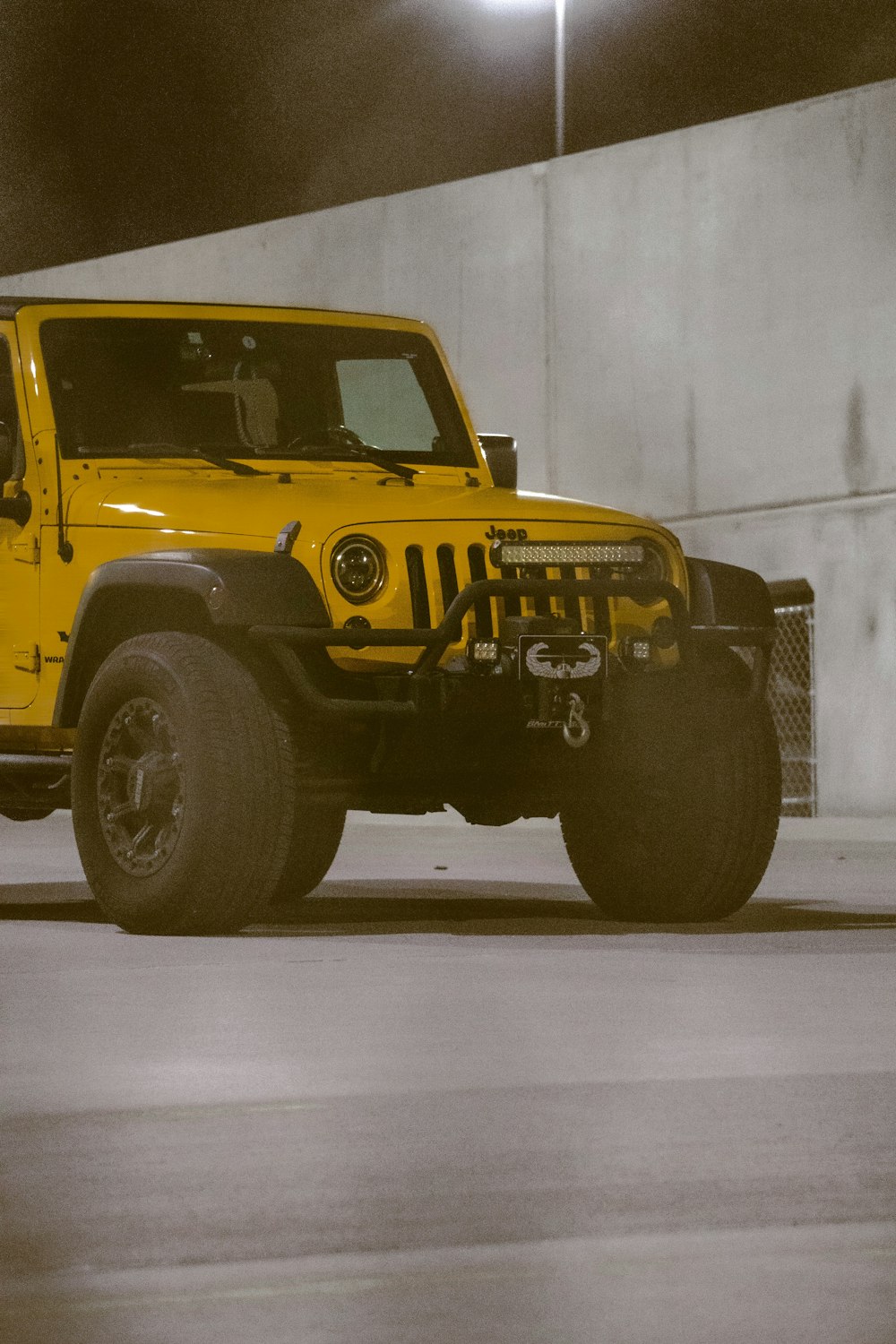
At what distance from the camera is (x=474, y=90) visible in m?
32.6

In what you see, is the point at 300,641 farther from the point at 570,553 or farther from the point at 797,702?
the point at 797,702

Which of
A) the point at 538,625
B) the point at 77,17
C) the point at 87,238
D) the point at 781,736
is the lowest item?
the point at 781,736

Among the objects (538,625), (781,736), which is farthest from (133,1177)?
(781,736)

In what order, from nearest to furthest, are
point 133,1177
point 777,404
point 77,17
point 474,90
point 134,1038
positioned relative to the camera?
point 133,1177 → point 134,1038 → point 777,404 → point 474,90 → point 77,17

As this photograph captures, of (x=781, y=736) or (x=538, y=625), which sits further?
(x=781, y=736)

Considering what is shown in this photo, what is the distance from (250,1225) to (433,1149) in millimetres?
914

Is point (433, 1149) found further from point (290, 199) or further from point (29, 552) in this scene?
point (290, 199)

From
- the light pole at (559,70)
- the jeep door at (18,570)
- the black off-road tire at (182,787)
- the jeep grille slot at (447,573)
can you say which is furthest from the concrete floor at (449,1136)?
the light pole at (559,70)

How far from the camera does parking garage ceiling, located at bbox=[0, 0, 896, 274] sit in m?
30.2

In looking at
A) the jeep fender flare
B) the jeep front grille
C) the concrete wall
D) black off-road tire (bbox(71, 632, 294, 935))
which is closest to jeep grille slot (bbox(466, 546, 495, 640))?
the jeep front grille

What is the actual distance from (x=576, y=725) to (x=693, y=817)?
0.97 meters

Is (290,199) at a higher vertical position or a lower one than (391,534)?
higher

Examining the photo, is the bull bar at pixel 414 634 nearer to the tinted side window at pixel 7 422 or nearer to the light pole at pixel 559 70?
the tinted side window at pixel 7 422

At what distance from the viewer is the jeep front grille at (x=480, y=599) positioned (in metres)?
11.1
